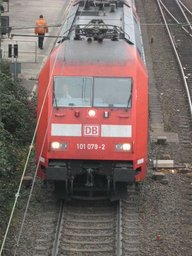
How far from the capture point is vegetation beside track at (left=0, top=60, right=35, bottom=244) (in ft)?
38.8

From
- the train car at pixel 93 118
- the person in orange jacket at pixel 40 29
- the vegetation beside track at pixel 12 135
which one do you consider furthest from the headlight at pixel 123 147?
the person in orange jacket at pixel 40 29

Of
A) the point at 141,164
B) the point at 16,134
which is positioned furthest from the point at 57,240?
the point at 16,134

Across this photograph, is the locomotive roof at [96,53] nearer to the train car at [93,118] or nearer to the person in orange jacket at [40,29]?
the train car at [93,118]

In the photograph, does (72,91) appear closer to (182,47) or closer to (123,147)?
(123,147)

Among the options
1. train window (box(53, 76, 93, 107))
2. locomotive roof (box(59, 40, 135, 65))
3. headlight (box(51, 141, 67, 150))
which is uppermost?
locomotive roof (box(59, 40, 135, 65))

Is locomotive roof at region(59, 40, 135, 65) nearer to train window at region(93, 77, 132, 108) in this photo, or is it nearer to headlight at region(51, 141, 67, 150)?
train window at region(93, 77, 132, 108)

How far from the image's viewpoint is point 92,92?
11742mm

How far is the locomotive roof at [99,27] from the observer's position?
1216 centimetres

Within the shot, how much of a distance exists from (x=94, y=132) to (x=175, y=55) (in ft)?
48.0

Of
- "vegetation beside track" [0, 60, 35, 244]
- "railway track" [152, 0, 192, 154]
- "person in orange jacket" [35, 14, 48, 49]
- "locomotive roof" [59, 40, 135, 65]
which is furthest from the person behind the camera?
"person in orange jacket" [35, 14, 48, 49]

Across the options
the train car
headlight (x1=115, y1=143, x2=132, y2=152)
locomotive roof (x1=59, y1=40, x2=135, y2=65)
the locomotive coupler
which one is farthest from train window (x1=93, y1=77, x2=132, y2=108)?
the locomotive coupler

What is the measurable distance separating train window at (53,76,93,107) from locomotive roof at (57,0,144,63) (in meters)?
0.46

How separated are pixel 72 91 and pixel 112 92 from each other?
767 millimetres

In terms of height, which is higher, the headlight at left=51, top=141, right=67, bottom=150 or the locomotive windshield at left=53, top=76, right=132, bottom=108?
the locomotive windshield at left=53, top=76, right=132, bottom=108
